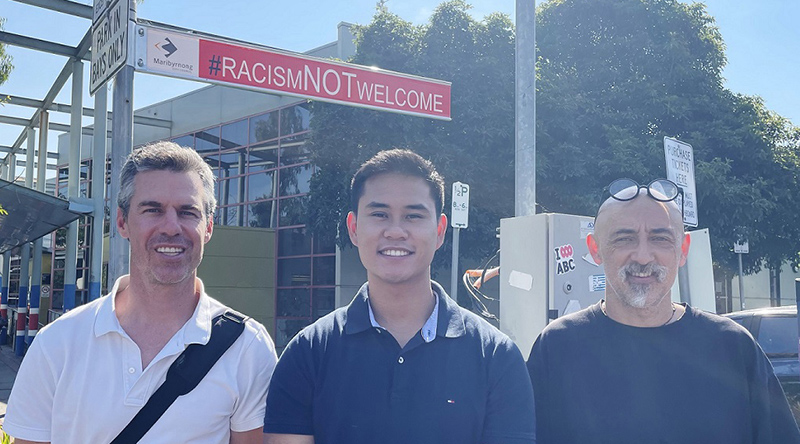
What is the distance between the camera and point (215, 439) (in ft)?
7.50

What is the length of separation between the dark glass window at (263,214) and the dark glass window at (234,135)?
182 centimetres

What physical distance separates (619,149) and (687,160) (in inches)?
363

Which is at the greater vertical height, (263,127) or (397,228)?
(263,127)

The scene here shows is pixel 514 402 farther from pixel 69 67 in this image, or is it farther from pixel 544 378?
pixel 69 67

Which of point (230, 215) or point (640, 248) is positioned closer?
point (640, 248)

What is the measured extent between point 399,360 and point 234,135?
17698 mm

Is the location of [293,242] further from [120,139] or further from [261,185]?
[120,139]

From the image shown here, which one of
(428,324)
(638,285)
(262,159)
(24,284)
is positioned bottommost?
(24,284)

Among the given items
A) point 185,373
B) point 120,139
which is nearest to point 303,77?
point 120,139

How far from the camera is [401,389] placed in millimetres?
2170

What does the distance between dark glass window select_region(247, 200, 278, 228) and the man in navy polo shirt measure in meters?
16.0

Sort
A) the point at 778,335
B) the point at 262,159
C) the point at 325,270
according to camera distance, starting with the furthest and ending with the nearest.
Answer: the point at 262,159 → the point at 325,270 → the point at 778,335

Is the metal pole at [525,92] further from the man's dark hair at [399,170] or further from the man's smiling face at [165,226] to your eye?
the man's smiling face at [165,226]

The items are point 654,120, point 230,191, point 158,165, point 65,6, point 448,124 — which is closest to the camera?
point 158,165
